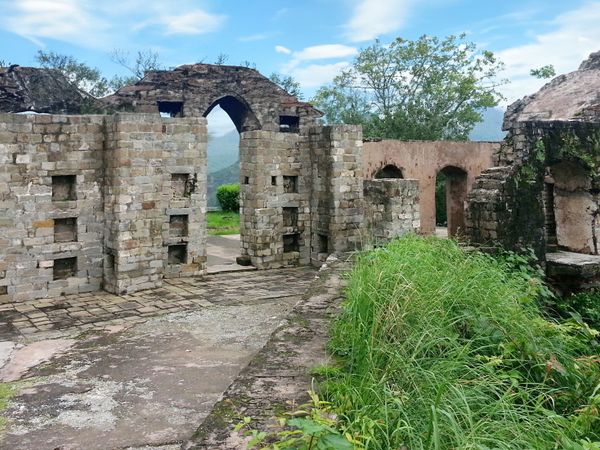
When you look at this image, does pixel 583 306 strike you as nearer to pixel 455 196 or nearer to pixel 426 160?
pixel 426 160

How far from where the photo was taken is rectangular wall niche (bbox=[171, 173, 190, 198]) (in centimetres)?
1056

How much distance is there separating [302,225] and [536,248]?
4568 millimetres

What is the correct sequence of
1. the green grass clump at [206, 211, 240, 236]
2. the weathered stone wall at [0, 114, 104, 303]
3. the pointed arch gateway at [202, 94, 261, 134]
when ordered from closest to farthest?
1. the weathered stone wall at [0, 114, 104, 303]
2. the green grass clump at [206, 211, 240, 236]
3. the pointed arch gateway at [202, 94, 261, 134]

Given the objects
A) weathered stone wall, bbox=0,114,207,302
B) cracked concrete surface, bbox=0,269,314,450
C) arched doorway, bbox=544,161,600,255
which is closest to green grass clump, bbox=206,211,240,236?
weathered stone wall, bbox=0,114,207,302

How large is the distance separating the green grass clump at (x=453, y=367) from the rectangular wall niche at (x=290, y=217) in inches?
247

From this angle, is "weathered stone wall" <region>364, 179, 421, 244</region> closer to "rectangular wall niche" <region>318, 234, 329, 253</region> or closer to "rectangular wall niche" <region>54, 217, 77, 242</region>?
"rectangular wall niche" <region>318, 234, 329, 253</region>

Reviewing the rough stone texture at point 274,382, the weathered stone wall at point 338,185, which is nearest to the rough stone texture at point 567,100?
the weathered stone wall at point 338,185

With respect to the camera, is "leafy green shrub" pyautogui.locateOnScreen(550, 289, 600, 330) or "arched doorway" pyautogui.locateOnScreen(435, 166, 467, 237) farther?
"arched doorway" pyautogui.locateOnScreen(435, 166, 467, 237)

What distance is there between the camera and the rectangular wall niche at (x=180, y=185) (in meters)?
10.6

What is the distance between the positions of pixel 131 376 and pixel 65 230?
4.48m

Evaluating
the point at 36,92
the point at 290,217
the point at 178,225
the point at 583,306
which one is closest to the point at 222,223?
the point at 36,92

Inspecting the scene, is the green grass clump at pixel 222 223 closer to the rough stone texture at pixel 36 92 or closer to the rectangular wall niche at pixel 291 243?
the rough stone texture at pixel 36 92

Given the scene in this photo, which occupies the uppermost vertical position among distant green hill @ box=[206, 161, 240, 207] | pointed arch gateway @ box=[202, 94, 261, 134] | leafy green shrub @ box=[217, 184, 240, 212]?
pointed arch gateway @ box=[202, 94, 261, 134]

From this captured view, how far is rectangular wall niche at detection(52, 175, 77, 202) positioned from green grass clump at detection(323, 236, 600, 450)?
5.83m
